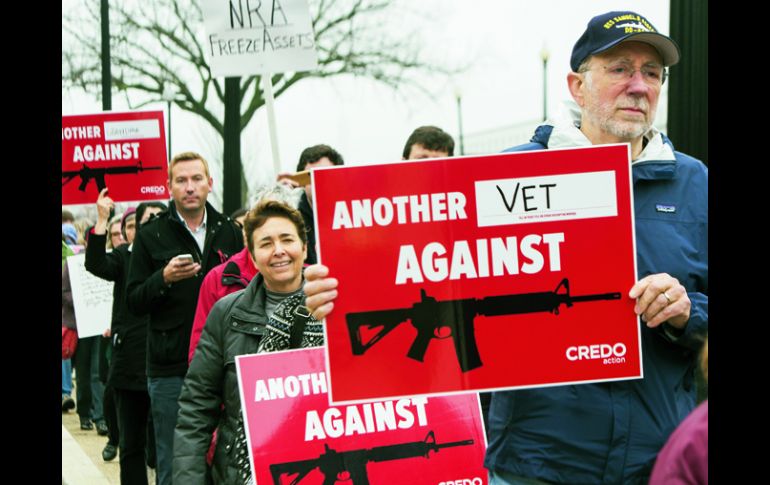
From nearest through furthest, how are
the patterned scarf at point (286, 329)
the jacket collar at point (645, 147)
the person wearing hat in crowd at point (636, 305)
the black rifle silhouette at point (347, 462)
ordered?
1. the person wearing hat in crowd at point (636, 305)
2. the jacket collar at point (645, 147)
3. the black rifle silhouette at point (347, 462)
4. the patterned scarf at point (286, 329)

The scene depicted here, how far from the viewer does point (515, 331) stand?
11.2ft

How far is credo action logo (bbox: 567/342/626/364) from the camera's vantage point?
333cm

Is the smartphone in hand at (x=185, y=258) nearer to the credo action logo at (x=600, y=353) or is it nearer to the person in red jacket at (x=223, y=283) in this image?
the person in red jacket at (x=223, y=283)

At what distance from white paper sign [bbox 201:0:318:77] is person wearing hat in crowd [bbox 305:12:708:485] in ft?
14.7

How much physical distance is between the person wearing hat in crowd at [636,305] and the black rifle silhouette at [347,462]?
1.02 metres

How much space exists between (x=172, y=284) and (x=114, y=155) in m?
3.45

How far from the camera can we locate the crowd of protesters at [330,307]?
334 cm

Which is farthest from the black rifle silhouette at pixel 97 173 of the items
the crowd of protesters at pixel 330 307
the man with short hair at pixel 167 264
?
the man with short hair at pixel 167 264

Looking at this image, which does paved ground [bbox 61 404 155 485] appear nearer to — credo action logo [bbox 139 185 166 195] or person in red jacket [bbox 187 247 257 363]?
credo action logo [bbox 139 185 166 195]

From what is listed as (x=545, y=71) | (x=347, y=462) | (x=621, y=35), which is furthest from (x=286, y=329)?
(x=545, y=71)

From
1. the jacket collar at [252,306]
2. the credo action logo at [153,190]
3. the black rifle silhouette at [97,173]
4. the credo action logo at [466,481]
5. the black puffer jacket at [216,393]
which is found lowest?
the credo action logo at [466,481]

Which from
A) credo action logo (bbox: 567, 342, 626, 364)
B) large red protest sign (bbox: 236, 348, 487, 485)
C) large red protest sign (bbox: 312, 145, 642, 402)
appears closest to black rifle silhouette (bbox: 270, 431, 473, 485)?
large red protest sign (bbox: 236, 348, 487, 485)

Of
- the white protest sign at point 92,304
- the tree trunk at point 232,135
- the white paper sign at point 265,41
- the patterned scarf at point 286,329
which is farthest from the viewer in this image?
the tree trunk at point 232,135
